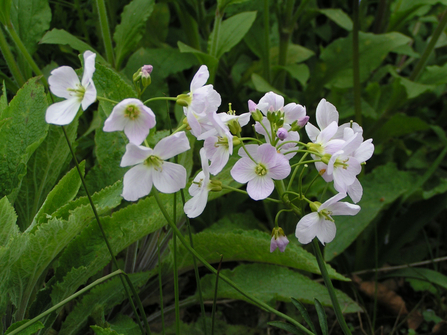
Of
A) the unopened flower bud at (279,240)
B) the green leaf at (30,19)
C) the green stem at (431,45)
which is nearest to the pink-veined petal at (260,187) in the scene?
the unopened flower bud at (279,240)

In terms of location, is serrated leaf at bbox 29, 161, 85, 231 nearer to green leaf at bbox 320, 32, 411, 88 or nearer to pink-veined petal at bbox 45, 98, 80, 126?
pink-veined petal at bbox 45, 98, 80, 126

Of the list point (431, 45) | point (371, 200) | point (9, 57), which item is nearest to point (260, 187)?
point (371, 200)

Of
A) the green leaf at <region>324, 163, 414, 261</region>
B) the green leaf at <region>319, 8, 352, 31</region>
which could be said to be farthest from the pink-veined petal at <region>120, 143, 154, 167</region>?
the green leaf at <region>319, 8, 352, 31</region>

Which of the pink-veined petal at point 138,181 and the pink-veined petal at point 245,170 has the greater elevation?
the pink-veined petal at point 138,181

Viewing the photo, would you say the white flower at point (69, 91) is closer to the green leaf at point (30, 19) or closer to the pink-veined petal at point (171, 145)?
the pink-veined petal at point (171, 145)

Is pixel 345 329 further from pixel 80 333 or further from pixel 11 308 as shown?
pixel 11 308

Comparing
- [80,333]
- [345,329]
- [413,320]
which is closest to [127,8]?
[80,333]
